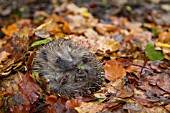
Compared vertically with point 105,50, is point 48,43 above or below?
above

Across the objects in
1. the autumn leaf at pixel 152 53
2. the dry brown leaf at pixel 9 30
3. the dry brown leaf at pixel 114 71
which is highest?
the autumn leaf at pixel 152 53

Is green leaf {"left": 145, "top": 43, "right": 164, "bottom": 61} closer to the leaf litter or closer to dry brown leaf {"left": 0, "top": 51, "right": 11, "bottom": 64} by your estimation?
the leaf litter

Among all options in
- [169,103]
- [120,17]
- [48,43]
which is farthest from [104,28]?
[169,103]

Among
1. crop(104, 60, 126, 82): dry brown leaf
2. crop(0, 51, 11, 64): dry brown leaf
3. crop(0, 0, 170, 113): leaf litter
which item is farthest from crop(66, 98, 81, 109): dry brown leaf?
crop(0, 51, 11, 64): dry brown leaf

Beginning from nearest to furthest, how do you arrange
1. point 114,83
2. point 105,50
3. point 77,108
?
point 77,108, point 114,83, point 105,50

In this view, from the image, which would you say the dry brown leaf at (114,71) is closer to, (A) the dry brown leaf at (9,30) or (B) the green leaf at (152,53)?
(B) the green leaf at (152,53)

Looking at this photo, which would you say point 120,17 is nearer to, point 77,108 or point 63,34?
point 63,34

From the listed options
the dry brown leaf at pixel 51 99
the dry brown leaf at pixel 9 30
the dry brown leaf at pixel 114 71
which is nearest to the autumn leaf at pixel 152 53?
the dry brown leaf at pixel 114 71
